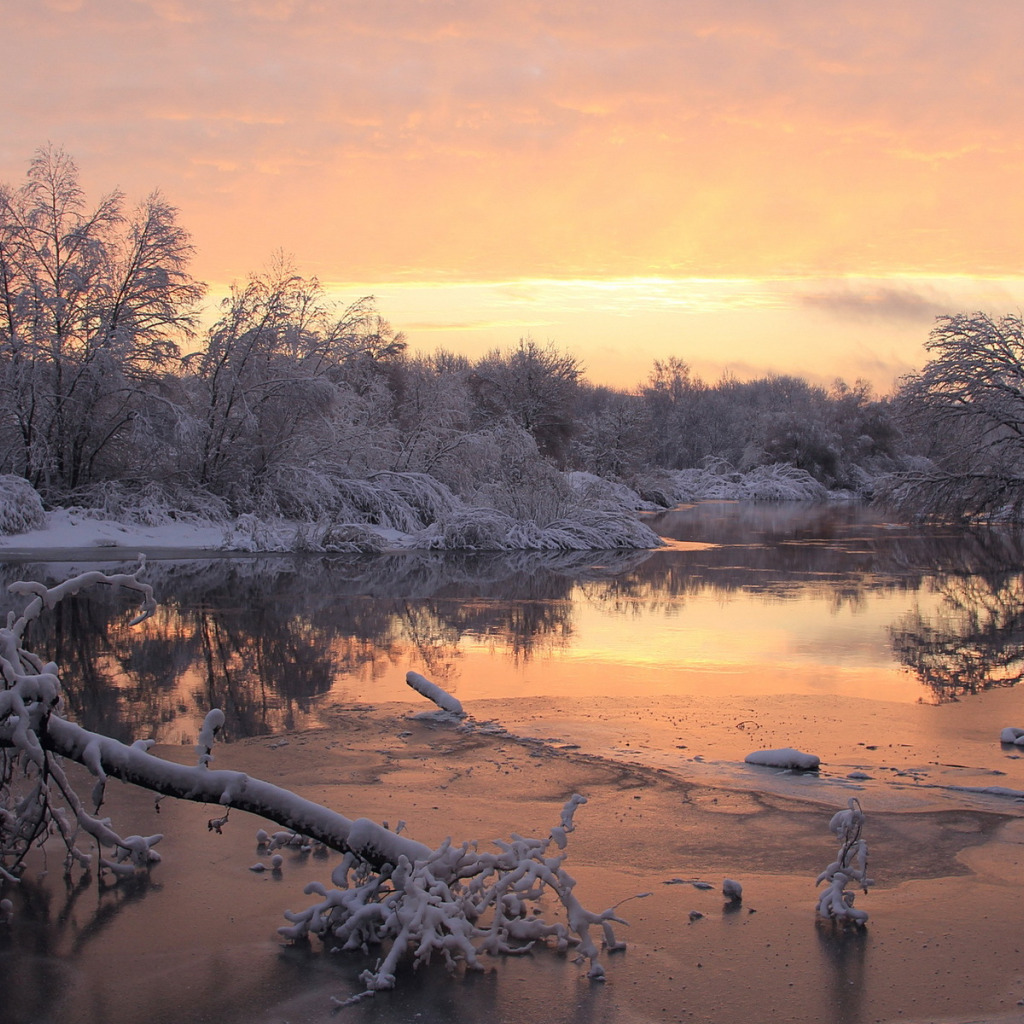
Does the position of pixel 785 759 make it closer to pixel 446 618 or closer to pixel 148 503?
pixel 446 618

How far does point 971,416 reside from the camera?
94.9 ft

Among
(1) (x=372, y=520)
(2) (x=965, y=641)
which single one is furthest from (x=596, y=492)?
(2) (x=965, y=641)

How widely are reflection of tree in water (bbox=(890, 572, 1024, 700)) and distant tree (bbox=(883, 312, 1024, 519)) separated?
10.5m

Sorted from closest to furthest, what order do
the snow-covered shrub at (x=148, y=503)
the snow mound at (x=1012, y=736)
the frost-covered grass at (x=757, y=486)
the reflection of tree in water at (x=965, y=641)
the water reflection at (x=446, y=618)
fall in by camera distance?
the snow mound at (x=1012, y=736), the water reflection at (x=446, y=618), the reflection of tree in water at (x=965, y=641), the snow-covered shrub at (x=148, y=503), the frost-covered grass at (x=757, y=486)

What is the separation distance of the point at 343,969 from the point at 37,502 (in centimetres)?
2130

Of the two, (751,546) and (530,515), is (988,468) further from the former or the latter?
(530,515)

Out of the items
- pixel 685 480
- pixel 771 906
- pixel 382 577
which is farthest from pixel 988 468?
pixel 685 480

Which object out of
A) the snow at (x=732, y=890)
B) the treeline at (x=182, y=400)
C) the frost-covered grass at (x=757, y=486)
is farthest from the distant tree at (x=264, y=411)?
the frost-covered grass at (x=757, y=486)

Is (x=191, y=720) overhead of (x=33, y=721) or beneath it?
beneath

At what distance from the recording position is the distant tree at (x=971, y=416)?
28531mm

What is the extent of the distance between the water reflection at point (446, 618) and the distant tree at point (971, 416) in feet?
12.0

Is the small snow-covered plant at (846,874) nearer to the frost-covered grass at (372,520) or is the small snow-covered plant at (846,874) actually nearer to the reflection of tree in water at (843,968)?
the reflection of tree in water at (843,968)

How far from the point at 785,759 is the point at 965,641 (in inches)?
275

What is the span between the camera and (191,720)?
27.0 ft
